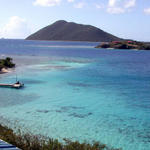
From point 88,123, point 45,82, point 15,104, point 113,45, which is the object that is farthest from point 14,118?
point 113,45

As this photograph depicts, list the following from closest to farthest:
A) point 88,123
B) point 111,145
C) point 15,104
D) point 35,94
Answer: point 111,145 < point 88,123 < point 15,104 < point 35,94

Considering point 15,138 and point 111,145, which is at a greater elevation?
point 15,138

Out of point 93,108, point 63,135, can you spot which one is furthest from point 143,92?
point 63,135

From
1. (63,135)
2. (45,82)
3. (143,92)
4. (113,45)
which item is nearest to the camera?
(63,135)

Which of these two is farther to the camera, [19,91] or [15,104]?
[19,91]

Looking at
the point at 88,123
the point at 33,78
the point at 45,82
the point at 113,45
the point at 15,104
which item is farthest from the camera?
the point at 113,45

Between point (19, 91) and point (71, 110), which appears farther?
point (19, 91)

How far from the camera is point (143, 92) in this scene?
124 feet

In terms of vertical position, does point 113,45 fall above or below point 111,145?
above

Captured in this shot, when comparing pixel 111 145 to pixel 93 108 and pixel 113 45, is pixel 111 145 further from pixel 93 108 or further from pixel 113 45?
pixel 113 45

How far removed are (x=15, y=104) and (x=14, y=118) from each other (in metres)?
5.08

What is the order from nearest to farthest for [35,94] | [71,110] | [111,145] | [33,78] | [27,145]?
[27,145] < [111,145] < [71,110] < [35,94] < [33,78]

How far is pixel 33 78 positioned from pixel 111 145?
31.7 meters

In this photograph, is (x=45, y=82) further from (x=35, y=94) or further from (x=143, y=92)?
(x=143, y=92)
